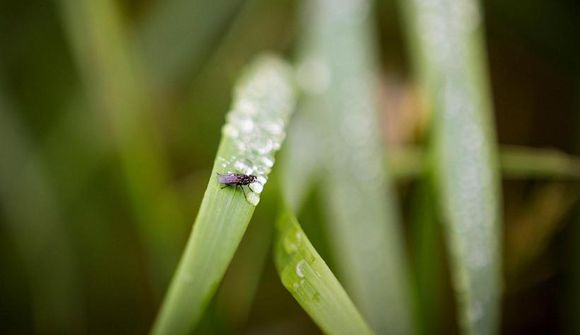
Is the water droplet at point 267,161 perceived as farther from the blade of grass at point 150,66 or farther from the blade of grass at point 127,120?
the blade of grass at point 150,66

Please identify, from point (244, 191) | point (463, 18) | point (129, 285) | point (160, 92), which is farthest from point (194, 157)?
point (244, 191)

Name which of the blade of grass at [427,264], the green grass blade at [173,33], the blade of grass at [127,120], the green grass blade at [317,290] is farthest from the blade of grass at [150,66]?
the green grass blade at [317,290]

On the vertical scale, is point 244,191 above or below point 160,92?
below

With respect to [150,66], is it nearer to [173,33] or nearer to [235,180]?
[173,33]

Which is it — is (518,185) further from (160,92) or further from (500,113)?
(160,92)

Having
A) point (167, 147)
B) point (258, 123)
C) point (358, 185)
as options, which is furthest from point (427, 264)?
point (167, 147)

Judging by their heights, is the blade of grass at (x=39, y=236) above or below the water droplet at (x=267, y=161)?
above
